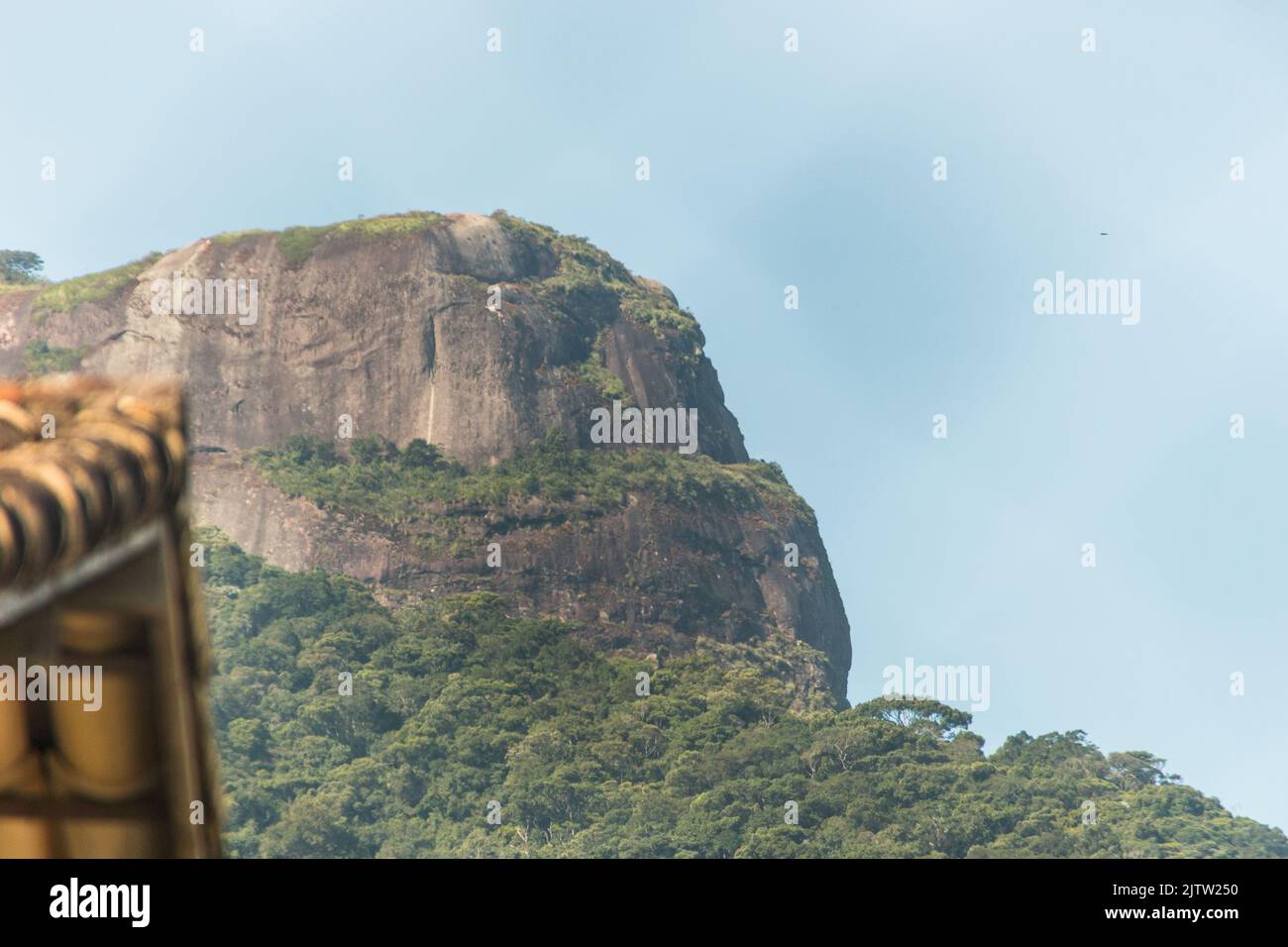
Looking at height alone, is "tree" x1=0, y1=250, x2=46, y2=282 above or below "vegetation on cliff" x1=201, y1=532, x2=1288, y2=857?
above

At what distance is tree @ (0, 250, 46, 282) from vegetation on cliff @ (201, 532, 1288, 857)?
23130 mm

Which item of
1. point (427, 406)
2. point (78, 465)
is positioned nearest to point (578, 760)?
point (427, 406)

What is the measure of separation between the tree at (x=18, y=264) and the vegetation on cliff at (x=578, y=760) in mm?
23130

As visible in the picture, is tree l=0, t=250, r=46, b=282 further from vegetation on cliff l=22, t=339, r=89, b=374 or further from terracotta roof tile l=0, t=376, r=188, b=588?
terracotta roof tile l=0, t=376, r=188, b=588

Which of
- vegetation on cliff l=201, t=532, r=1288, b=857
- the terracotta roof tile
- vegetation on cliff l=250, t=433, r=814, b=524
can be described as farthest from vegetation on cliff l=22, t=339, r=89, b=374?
the terracotta roof tile

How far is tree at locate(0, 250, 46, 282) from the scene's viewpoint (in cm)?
7412

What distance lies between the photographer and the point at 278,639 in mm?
55938

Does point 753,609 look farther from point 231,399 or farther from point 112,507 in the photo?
point 112,507

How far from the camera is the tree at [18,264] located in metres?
74.1

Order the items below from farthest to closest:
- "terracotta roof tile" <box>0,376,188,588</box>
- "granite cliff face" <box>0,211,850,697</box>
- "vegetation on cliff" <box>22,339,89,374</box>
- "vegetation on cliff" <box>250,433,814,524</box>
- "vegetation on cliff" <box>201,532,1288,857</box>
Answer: "vegetation on cliff" <box>22,339,89,374</box>
"vegetation on cliff" <box>250,433,814,524</box>
"granite cliff face" <box>0,211,850,697</box>
"vegetation on cliff" <box>201,532,1288,857</box>
"terracotta roof tile" <box>0,376,188,588</box>

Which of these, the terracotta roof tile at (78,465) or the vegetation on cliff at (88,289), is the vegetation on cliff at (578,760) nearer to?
the vegetation on cliff at (88,289)

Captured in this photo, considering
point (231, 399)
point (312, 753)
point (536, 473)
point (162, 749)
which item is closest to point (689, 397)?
point (536, 473)

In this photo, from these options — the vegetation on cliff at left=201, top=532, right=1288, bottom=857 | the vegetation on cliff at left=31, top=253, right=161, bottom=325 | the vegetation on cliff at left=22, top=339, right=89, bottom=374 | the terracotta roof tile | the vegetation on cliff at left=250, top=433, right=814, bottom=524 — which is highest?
the vegetation on cliff at left=31, top=253, right=161, bottom=325

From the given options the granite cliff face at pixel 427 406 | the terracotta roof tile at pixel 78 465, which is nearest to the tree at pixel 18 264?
the granite cliff face at pixel 427 406
